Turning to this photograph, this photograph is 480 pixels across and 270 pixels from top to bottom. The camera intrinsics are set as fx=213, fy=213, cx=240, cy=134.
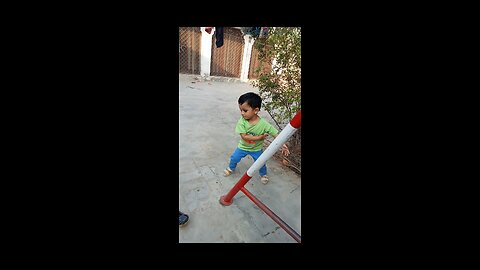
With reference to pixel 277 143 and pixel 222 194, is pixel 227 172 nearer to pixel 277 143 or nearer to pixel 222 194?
pixel 222 194

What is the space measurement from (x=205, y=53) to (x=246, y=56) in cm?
249

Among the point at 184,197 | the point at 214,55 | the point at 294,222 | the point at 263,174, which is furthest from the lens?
the point at 214,55

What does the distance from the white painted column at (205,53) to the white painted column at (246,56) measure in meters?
2.10

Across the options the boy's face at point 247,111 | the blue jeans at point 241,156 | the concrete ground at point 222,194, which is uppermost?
the boy's face at point 247,111

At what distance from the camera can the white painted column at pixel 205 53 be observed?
10.4 m

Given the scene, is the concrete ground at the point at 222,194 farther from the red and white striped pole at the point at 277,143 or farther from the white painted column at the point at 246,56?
the white painted column at the point at 246,56

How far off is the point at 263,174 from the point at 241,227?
0.82 meters

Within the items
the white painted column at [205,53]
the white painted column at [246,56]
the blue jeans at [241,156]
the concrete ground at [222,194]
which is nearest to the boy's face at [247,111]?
the blue jeans at [241,156]

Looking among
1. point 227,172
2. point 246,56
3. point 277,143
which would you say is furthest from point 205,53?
point 277,143

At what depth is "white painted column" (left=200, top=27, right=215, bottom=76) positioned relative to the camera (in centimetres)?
1045

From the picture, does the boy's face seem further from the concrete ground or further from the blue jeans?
the concrete ground

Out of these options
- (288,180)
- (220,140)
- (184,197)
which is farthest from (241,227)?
(220,140)
